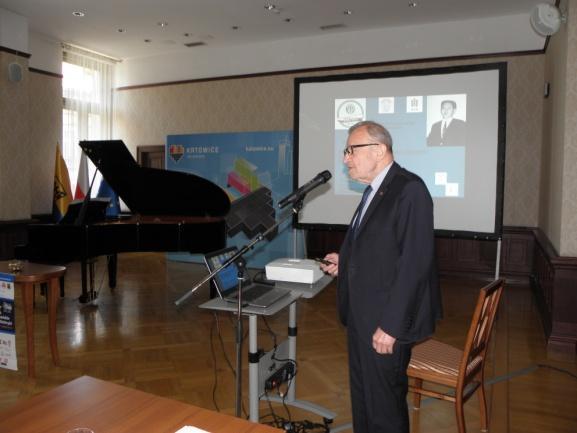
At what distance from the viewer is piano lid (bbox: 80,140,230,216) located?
466 centimetres

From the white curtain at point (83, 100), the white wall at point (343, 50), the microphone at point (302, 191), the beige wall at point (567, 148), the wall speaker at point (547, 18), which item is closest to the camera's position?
the microphone at point (302, 191)

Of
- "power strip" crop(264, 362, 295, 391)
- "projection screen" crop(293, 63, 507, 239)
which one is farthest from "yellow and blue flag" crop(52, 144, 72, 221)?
"power strip" crop(264, 362, 295, 391)

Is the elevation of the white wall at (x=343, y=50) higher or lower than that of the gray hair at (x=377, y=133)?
higher

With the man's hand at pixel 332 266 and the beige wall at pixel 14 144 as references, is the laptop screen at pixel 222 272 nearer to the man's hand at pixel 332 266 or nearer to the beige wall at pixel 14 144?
the man's hand at pixel 332 266

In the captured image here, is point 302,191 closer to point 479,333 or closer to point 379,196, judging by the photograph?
point 379,196

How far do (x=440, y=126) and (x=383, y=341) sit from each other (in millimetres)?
2999

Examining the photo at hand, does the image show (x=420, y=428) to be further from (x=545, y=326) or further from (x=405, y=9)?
(x=405, y=9)

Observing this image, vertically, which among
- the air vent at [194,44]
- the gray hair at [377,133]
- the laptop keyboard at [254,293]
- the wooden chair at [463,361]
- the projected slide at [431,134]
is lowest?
the wooden chair at [463,361]

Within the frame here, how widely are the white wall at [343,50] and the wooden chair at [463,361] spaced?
491 cm

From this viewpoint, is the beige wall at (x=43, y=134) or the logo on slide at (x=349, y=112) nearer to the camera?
the logo on slide at (x=349, y=112)

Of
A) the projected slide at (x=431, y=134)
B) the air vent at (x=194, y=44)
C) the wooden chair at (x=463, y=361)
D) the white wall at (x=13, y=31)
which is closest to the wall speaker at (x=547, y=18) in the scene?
the projected slide at (x=431, y=134)

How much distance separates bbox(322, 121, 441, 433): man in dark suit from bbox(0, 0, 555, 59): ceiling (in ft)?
15.2

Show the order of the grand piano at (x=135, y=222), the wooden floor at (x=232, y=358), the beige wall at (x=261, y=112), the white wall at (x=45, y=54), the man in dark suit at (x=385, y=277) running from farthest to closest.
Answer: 1. the white wall at (x=45, y=54)
2. the beige wall at (x=261, y=112)
3. the grand piano at (x=135, y=222)
4. the wooden floor at (x=232, y=358)
5. the man in dark suit at (x=385, y=277)

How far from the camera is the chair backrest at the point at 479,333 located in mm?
2018
